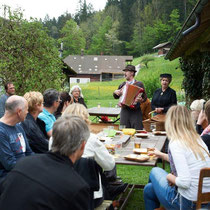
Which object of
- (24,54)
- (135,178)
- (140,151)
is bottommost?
(135,178)

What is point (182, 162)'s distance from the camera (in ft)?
8.73

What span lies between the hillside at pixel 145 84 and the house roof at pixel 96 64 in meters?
8.93

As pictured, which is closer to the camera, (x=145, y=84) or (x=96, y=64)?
(x=145, y=84)

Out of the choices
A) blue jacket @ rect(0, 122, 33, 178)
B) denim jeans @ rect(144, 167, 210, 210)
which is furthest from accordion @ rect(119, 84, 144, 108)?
blue jacket @ rect(0, 122, 33, 178)

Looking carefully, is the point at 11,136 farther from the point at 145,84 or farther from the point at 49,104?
the point at 145,84

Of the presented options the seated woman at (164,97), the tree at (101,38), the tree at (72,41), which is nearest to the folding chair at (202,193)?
the seated woman at (164,97)

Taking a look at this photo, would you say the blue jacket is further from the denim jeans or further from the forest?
the forest

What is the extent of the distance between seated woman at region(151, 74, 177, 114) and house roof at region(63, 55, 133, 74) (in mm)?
53132

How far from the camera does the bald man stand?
294 cm

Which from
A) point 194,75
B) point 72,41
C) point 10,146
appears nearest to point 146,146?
point 10,146

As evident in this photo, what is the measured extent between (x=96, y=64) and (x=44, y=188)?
200 feet

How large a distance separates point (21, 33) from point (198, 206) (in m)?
8.50

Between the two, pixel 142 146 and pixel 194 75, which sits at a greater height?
pixel 194 75

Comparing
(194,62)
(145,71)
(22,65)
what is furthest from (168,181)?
(145,71)
